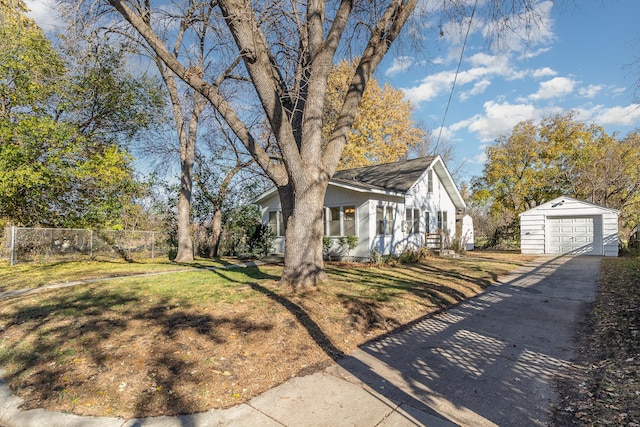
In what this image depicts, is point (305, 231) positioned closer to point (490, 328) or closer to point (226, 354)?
point (226, 354)

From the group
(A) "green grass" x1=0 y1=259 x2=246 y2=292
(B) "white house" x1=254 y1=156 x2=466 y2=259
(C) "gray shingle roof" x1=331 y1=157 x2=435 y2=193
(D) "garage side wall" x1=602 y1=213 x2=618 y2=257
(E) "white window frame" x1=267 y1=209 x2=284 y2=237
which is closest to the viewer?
(A) "green grass" x1=0 y1=259 x2=246 y2=292

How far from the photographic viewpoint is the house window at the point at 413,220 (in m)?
16.2

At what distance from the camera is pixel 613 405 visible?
2.88 m

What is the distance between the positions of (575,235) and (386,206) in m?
10.2

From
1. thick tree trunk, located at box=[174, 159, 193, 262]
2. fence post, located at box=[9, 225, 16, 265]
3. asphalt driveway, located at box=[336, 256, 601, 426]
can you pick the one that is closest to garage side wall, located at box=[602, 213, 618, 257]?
asphalt driveway, located at box=[336, 256, 601, 426]

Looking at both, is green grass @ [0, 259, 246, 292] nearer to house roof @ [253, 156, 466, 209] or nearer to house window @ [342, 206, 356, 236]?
house window @ [342, 206, 356, 236]

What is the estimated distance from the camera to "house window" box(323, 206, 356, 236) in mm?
14406

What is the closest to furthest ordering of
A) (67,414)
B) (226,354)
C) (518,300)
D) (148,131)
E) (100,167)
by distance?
(67,414), (226,354), (518,300), (100,167), (148,131)

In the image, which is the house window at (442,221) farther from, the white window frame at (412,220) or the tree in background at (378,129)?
the tree in background at (378,129)

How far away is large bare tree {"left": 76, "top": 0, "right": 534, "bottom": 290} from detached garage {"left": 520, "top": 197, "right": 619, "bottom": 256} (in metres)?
Answer: 12.8

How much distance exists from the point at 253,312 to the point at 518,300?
18.5 feet

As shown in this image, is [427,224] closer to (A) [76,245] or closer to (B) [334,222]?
(B) [334,222]

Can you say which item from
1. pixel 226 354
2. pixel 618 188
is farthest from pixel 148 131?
pixel 618 188

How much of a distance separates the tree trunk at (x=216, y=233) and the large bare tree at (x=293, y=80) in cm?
1142
